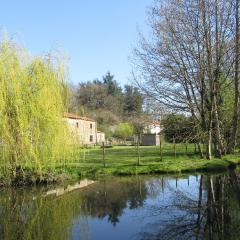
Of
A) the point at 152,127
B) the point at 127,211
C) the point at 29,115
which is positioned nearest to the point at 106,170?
the point at 29,115

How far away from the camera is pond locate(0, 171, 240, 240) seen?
34.7 feet

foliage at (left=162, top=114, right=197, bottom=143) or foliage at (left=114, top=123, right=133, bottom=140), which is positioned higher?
foliage at (left=114, top=123, right=133, bottom=140)

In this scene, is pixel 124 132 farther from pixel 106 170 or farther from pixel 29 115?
pixel 29 115

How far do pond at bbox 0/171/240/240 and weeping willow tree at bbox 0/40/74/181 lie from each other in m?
1.48

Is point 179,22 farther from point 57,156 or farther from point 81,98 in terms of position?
point 81,98

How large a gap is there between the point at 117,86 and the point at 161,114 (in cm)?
7153

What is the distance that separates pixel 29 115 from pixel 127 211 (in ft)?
24.5

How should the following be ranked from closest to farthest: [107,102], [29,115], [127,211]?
[127,211]
[29,115]
[107,102]

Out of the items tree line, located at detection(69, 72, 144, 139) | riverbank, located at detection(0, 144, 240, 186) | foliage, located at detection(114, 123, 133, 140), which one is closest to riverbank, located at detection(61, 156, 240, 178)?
riverbank, located at detection(0, 144, 240, 186)

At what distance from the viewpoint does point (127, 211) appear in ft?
43.5

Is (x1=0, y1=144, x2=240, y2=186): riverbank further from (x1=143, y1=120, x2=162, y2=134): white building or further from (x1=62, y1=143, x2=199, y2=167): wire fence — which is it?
(x1=143, y1=120, x2=162, y2=134): white building

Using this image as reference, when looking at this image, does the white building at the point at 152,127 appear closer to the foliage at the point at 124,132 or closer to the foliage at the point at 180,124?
the foliage at the point at 180,124

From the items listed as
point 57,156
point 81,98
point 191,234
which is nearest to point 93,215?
point 191,234

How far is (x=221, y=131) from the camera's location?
3173cm
